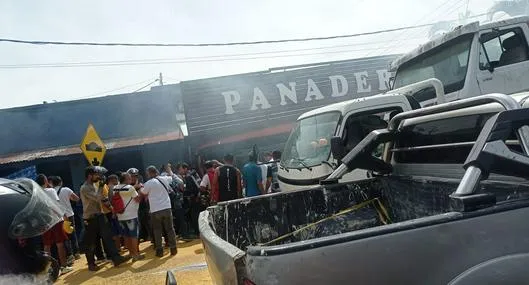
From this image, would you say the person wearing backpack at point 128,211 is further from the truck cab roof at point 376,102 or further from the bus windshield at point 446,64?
the bus windshield at point 446,64

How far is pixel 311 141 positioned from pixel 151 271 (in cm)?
325

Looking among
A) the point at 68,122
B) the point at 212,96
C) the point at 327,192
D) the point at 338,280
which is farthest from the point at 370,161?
the point at 68,122

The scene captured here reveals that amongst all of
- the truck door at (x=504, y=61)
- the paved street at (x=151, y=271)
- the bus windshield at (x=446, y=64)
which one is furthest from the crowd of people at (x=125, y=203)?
the truck door at (x=504, y=61)

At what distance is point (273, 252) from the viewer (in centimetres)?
171

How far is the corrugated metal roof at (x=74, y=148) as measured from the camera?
15547 mm

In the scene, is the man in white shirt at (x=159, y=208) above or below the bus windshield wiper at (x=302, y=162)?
below

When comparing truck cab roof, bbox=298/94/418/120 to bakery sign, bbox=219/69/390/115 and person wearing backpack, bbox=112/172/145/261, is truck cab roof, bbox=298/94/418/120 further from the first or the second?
bakery sign, bbox=219/69/390/115

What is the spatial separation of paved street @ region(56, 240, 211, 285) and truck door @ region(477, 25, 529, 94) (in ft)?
16.0

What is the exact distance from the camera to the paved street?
5.98 m

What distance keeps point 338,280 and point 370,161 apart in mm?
1937

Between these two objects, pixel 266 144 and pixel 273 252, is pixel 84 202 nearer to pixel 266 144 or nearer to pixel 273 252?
pixel 273 252

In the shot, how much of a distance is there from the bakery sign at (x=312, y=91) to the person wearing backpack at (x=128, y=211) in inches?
325

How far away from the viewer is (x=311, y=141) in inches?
265

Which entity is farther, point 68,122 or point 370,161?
point 68,122
